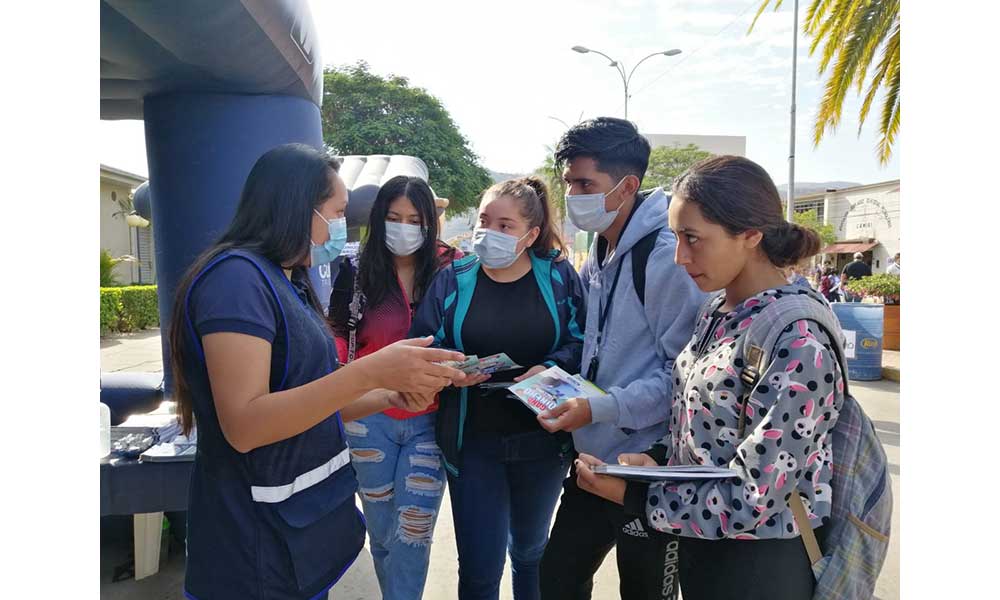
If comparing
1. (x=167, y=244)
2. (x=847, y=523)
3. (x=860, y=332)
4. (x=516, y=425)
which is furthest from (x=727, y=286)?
(x=860, y=332)

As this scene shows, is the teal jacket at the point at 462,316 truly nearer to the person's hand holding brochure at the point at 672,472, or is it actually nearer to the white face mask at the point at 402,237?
the white face mask at the point at 402,237

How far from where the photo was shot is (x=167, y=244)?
404 centimetres

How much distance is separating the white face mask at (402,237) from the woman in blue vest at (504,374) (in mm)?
290

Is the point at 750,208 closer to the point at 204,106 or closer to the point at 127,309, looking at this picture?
the point at 204,106

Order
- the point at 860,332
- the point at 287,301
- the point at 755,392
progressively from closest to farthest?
the point at 755,392 → the point at 287,301 → the point at 860,332

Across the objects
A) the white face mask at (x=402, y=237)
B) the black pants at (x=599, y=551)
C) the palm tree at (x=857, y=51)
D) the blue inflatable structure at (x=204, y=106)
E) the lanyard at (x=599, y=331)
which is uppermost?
the palm tree at (x=857, y=51)

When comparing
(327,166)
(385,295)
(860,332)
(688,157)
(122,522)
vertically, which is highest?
(688,157)

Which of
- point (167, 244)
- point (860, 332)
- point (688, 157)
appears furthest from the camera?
point (688, 157)

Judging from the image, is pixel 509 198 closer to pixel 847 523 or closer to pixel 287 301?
pixel 287 301

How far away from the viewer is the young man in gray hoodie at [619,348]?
1931 millimetres

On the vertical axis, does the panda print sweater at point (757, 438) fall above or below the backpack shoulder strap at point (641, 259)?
below

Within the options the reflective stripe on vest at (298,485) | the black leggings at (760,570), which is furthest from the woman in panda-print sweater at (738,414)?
the reflective stripe on vest at (298,485)
